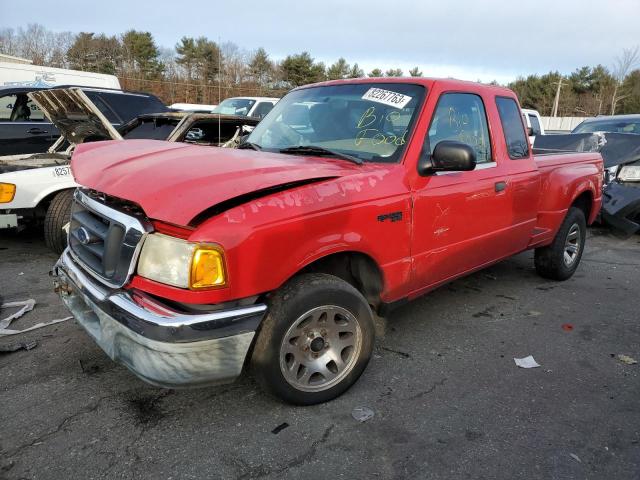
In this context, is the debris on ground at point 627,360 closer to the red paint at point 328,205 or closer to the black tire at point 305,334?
the red paint at point 328,205

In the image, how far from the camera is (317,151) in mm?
3156

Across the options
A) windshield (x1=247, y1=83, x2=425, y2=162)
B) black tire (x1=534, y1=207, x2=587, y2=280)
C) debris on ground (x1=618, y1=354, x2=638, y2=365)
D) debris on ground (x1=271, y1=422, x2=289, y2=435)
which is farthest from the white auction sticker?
black tire (x1=534, y1=207, x2=587, y2=280)

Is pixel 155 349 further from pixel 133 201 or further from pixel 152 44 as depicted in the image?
pixel 152 44

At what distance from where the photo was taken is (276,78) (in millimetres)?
41281

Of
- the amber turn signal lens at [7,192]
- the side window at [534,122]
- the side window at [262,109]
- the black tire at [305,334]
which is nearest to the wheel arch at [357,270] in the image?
the black tire at [305,334]

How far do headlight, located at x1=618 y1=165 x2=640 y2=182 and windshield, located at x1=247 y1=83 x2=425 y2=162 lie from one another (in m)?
5.51

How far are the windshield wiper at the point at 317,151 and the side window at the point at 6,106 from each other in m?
6.33

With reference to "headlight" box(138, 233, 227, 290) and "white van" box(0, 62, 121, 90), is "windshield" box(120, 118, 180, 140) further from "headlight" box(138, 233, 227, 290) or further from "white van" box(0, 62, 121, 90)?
"white van" box(0, 62, 121, 90)

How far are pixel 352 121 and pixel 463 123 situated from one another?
0.88m

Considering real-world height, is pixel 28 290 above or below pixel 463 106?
below

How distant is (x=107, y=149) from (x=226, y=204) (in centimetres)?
143

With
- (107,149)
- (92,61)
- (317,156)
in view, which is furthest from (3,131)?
(92,61)

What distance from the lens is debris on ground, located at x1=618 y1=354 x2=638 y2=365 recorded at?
11.1 ft

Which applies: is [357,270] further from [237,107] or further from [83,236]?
[237,107]
